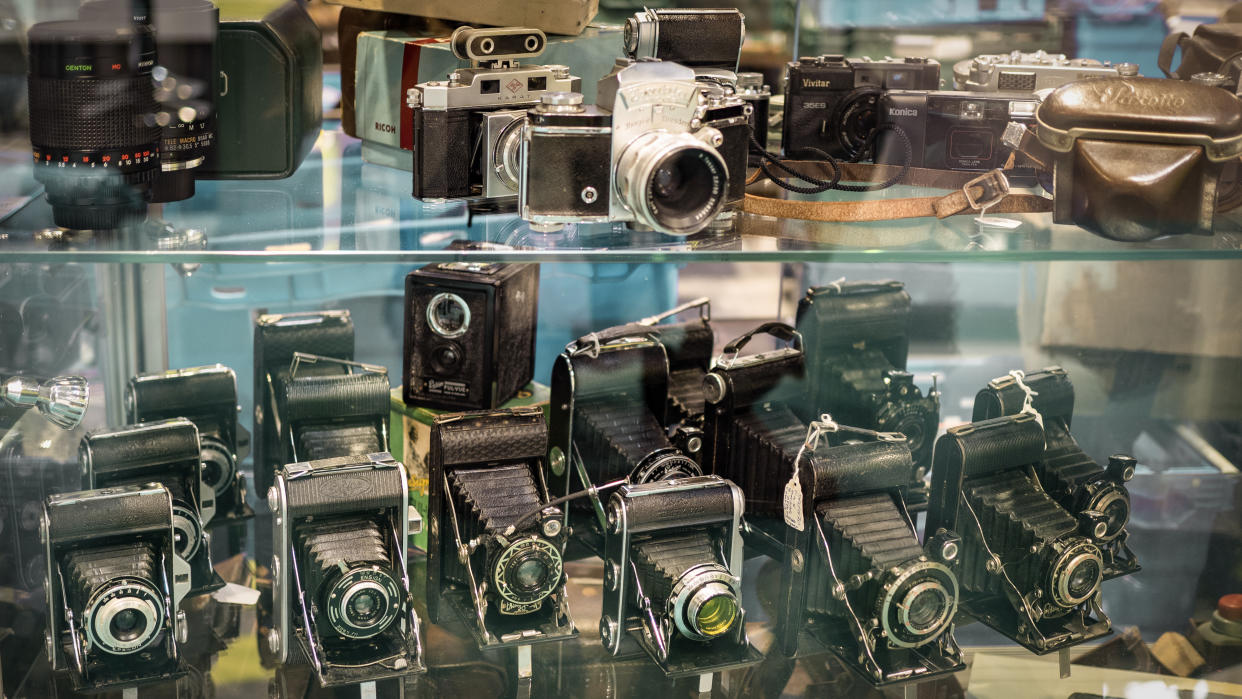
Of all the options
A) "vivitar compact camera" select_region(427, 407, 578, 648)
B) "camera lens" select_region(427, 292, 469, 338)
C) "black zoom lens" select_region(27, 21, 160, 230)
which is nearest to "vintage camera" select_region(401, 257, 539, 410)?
"camera lens" select_region(427, 292, 469, 338)

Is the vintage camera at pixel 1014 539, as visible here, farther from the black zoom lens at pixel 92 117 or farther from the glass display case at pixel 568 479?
the black zoom lens at pixel 92 117

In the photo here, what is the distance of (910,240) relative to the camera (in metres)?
1.62

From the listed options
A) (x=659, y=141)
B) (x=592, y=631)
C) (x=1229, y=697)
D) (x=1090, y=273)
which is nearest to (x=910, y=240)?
(x=659, y=141)

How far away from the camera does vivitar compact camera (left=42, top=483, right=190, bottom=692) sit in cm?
159

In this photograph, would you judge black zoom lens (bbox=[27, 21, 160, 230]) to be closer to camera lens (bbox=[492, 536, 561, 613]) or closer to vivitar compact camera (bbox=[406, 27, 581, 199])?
vivitar compact camera (bbox=[406, 27, 581, 199])

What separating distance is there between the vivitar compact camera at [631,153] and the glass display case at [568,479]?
5 centimetres

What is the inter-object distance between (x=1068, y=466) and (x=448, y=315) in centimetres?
94

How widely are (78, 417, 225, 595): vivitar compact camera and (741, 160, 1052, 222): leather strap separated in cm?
84

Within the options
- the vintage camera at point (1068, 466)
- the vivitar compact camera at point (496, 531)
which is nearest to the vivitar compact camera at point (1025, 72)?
the vintage camera at point (1068, 466)

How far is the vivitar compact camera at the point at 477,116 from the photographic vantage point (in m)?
1.59

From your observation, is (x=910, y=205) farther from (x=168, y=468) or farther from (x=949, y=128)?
(x=168, y=468)

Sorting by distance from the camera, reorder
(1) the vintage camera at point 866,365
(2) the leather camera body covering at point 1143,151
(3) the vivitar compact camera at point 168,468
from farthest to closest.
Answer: (1) the vintage camera at point 866,365
(3) the vivitar compact camera at point 168,468
(2) the leather camera body covering at point 1143,151

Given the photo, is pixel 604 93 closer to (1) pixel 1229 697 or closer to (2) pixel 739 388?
(2) pixel 739 388

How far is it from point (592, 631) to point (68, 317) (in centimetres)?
86
